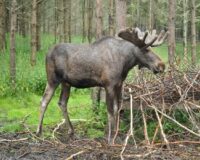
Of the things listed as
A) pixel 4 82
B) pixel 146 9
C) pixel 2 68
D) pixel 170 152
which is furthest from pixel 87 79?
pixel 146 9

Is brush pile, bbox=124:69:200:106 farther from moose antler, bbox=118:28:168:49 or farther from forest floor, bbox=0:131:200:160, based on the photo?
forest floor, bbox=0:131:200:160

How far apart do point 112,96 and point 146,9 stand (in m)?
38.8

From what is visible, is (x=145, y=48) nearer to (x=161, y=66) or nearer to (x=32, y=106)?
(x=161, y=66)

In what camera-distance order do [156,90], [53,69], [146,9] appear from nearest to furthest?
1. [53,69]
2. [156,90]
3. [146,9]

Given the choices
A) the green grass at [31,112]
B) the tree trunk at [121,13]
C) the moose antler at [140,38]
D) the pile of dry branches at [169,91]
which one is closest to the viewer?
the moose antler at [140,38]

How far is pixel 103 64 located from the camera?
26.7 ft

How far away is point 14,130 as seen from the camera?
967cm

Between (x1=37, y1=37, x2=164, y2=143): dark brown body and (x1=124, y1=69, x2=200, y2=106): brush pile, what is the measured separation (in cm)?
72

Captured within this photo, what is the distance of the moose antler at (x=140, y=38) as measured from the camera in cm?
812

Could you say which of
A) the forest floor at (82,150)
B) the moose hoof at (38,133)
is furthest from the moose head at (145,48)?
the moose hoof at (38,133)

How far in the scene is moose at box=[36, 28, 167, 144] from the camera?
26.5 ft

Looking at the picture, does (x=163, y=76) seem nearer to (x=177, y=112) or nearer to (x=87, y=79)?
(x=177, y=112)

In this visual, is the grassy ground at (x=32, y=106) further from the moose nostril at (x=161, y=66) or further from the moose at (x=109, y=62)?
the moose nostril at (x=161, y=66)

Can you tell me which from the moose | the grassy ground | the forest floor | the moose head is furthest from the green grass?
the moose head
